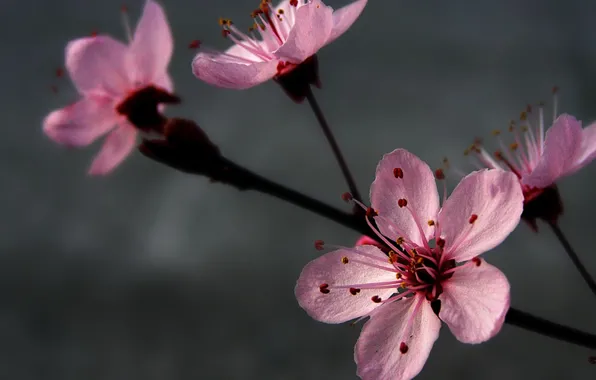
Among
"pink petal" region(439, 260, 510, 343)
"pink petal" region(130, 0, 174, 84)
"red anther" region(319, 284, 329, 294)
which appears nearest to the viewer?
"pink petal" region(439, 260, 510, 343)

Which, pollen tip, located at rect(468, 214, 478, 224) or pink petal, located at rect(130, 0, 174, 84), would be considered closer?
pollen tip, located at rect(468, 214, 478, 224)

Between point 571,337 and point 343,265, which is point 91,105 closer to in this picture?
point 343,265

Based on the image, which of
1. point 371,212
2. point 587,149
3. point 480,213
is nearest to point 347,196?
point 371,212

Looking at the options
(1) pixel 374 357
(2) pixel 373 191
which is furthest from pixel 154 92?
(1) pixel 374 357

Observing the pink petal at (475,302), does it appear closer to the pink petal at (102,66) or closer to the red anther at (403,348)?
the red anther at (403,348)

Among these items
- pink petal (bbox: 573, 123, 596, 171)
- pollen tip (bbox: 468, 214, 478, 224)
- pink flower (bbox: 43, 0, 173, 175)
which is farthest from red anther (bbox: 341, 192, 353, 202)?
pink flower (bbox: 43, 0, 173, 175)

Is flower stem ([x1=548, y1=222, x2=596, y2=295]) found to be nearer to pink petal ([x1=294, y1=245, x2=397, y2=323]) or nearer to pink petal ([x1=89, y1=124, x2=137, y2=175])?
pink petal ([x1=294, y1=245, x2=397, y2=323])

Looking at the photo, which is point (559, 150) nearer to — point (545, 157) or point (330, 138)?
point (545, 157)
